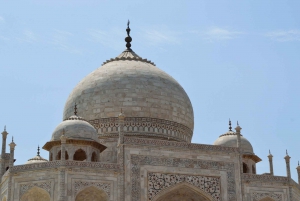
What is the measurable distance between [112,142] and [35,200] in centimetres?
394

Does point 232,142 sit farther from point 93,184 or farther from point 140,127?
point 93,184

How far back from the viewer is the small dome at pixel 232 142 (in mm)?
22969

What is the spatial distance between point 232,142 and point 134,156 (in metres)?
4.59

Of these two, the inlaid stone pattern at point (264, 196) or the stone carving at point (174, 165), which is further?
the inlaid stone pattern at point (264, 196)

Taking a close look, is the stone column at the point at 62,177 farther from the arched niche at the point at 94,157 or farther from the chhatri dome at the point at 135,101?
the chhatri dome at the point at 135,101

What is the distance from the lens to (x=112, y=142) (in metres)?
22.3

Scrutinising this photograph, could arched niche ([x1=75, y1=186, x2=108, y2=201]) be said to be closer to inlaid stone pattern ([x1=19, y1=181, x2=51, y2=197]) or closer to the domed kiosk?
inlaid stone pattern ([x1=19, y1=181, x2=51, y2=197])

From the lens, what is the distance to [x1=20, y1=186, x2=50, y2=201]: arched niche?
1889cm

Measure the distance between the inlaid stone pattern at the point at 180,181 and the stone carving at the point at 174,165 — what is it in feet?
0.99

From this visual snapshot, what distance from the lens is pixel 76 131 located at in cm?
2058

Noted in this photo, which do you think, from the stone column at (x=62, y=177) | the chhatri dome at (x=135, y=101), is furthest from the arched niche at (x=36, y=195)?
the chhatri dome at (x=135, y=101)

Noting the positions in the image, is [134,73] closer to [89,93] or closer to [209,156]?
[89,93]

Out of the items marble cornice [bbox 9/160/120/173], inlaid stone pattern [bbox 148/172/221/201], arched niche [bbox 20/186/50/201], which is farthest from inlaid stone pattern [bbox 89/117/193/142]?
arched niche [bbox 20/186/50/201]

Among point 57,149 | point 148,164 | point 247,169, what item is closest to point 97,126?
point 57,149
